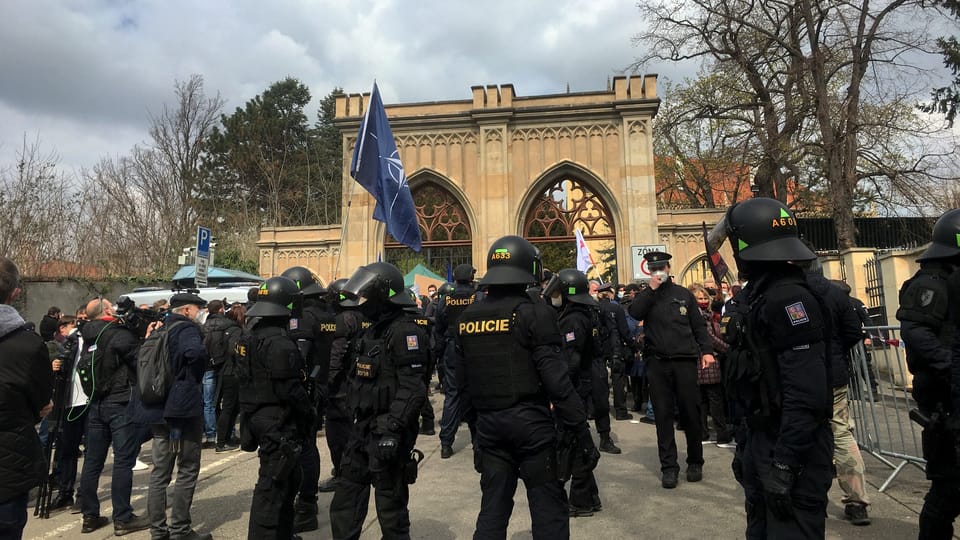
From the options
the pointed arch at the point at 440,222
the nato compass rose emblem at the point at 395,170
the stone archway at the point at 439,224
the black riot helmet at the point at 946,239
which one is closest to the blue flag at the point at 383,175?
the nato compass rose emblem at the point at 395,170

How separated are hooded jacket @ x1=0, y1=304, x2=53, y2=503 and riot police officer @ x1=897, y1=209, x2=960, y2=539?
4.98 metres

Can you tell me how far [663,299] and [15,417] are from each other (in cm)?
531

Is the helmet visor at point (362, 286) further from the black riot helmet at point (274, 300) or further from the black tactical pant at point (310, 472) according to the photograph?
the black tactical pant at point (310, 472)

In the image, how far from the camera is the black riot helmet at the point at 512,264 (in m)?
3.59

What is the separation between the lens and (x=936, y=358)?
3.48 m

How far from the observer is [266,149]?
3825 centimetres

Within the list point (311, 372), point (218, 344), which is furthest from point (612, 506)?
point (218, 344)

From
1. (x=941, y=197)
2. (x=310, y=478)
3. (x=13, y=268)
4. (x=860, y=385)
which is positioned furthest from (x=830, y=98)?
(x=13, y=268)

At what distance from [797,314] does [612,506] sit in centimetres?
308

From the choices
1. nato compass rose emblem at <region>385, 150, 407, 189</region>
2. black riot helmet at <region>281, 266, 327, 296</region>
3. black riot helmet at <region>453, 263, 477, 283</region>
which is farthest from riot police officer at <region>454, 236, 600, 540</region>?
nato compass rose emblem at <region>385, 150, 407, 189</region>

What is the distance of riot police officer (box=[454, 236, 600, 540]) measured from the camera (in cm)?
336

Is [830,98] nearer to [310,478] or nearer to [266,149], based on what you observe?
[310,478]

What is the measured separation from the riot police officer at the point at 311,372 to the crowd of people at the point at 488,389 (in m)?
0.02

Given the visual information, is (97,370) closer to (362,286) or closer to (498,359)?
(362,286)
